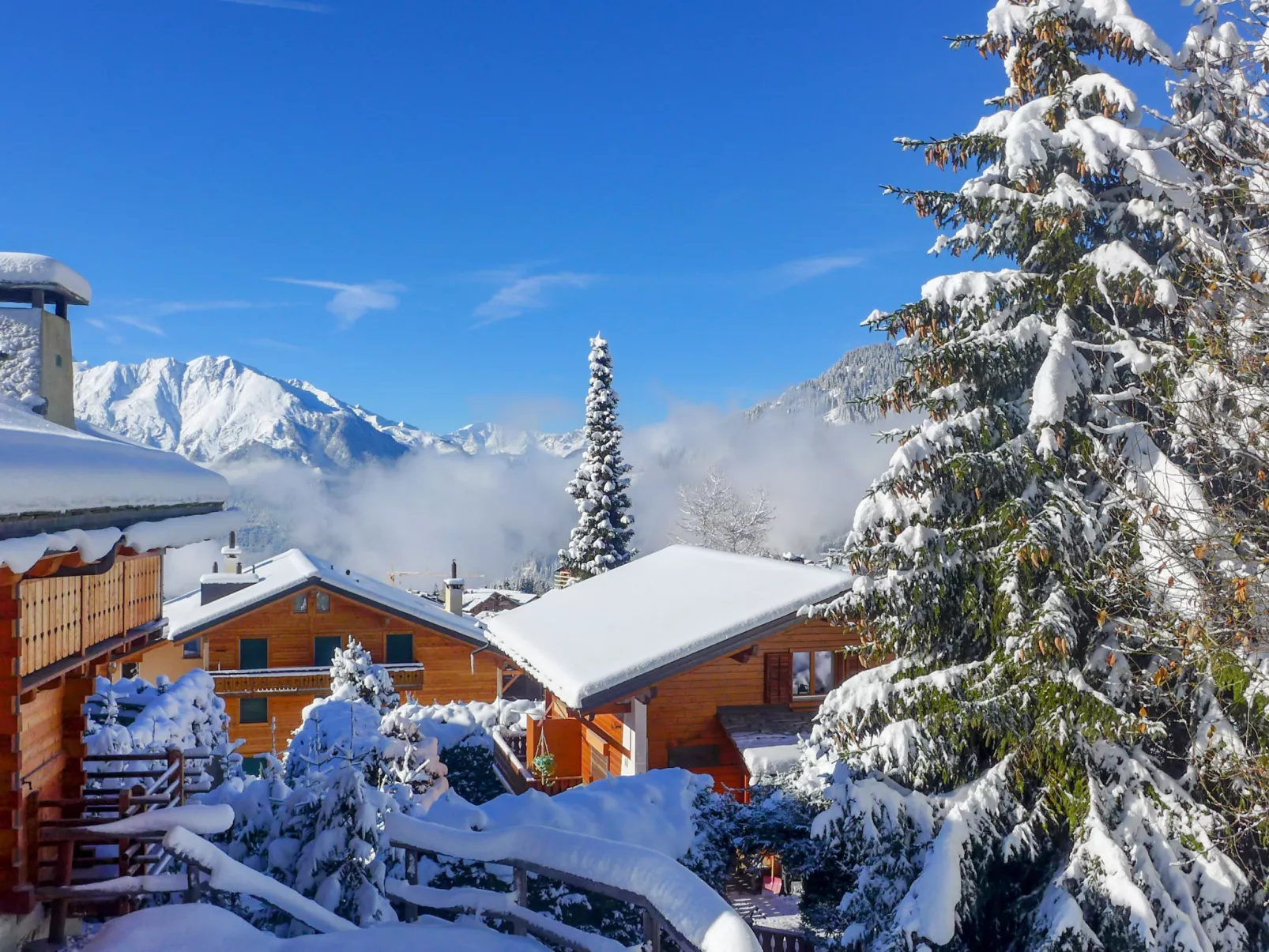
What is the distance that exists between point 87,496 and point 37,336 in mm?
5848

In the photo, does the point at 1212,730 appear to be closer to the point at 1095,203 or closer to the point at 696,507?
the point at 1095,203

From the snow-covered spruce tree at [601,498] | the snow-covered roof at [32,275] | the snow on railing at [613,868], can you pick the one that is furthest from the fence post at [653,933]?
the snow-covered spruce tree at [601,498]

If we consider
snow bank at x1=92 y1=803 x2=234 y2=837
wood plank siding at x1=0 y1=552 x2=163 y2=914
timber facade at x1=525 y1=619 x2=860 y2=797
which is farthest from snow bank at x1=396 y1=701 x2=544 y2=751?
snow bank at x1=92 y1=803 x2=234 y2=837

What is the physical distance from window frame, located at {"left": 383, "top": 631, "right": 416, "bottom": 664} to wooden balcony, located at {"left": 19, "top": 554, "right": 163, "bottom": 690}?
22.6 meters

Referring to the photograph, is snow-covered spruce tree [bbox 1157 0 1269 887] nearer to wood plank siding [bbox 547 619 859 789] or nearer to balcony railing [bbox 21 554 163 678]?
balcony railing [bbox 21 554 163 678]

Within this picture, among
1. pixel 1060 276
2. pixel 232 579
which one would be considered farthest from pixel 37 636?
pixel 232 579

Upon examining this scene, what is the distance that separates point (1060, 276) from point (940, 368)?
145 cm

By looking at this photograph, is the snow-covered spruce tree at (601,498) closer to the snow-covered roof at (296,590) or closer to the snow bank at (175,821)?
the snow-covered roof at (296,590)

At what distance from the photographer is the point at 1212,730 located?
314 inches

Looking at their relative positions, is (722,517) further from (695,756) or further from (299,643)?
(695,756)

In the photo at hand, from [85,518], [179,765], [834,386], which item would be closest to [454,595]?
[179,765]

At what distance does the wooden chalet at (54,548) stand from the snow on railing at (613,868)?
9.23ft

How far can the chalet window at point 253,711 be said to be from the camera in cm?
3132

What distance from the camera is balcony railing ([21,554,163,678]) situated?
6.96 m
